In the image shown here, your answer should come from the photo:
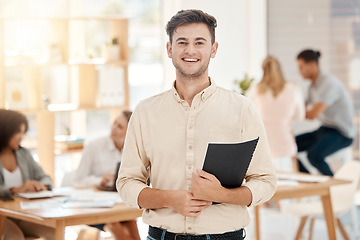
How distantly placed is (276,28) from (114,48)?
2086 millimetres

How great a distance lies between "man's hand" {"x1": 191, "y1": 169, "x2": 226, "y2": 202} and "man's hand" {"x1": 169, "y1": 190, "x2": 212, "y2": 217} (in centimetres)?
2

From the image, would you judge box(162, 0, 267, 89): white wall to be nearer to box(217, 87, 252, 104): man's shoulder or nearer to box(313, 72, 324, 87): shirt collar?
box(313, 72, 324, 87): shirt collar

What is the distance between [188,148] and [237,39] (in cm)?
529

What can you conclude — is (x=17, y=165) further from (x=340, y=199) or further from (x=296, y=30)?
(x=296, y=30)

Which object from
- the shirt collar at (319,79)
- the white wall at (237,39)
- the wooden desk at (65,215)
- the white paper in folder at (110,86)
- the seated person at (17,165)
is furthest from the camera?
the white wall at (237,39)

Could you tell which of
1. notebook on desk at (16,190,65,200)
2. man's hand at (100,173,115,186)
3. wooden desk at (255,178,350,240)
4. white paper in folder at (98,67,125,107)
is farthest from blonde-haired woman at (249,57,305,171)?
notebook on desk at (16,190,65,200)

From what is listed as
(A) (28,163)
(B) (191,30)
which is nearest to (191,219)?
(B) (191,30)

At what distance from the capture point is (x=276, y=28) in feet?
22.8

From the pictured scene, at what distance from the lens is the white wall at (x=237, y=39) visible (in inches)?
273

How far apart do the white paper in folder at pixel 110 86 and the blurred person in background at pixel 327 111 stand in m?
1.78

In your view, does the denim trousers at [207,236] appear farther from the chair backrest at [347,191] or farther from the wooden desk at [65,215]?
the chair backrest at [347,191]

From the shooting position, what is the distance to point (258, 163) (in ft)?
6.53

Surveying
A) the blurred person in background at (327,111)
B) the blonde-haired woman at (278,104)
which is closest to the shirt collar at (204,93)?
the blonde-haired woman at (278,104)

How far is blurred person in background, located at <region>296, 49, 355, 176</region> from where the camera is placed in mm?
5668
